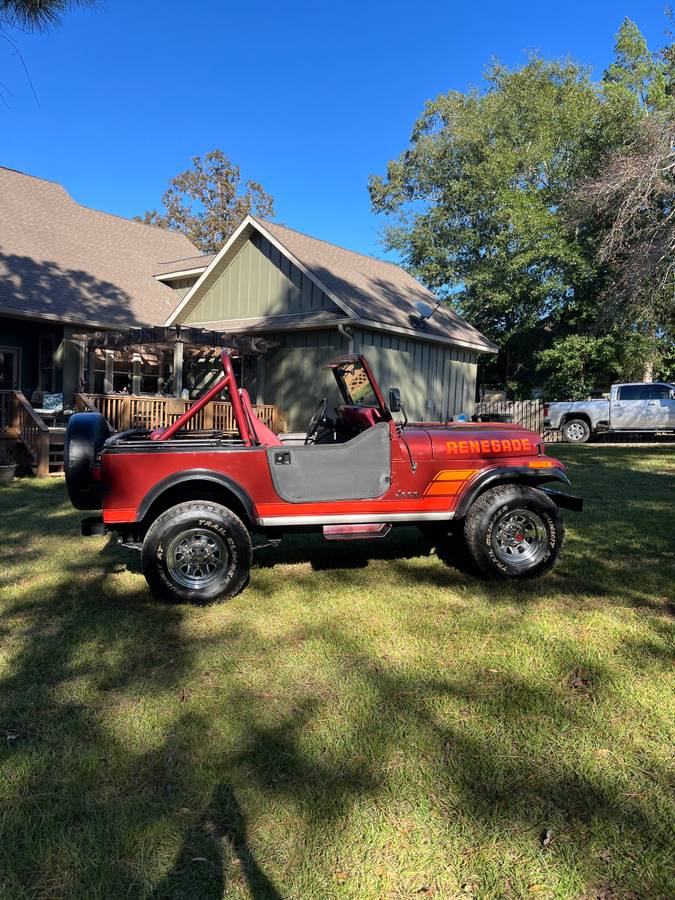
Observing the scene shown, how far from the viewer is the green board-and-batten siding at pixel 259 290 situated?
14773 mm

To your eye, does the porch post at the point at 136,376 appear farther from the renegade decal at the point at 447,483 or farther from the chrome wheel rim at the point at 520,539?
the chrome wheel rim at the point at 520,539

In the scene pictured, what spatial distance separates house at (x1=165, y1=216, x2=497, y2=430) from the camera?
14.4 meters

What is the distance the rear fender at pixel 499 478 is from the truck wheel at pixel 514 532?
0.06 meters

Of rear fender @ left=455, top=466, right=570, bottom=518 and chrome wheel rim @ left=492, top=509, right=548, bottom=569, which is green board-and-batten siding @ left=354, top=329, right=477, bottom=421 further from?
chrome wheel rim @ left=492, top=509, right=548, bottom=569

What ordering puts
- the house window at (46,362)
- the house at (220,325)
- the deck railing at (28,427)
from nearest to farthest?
the deck railing at (28,427) → the house at (220,325) → the house window at (46,362)

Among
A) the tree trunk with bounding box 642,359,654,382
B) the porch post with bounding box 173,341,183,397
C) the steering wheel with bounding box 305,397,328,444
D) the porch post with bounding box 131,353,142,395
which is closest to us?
the steering wheel with bounding box 305,397,328,444

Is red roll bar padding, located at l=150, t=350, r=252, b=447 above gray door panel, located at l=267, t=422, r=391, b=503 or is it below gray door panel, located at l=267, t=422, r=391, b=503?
above

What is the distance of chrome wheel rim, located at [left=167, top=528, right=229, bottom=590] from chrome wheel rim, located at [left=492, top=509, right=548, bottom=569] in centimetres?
221

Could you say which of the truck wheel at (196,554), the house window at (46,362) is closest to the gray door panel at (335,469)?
the truck wheel at (196,554)

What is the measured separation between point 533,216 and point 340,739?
27265mm

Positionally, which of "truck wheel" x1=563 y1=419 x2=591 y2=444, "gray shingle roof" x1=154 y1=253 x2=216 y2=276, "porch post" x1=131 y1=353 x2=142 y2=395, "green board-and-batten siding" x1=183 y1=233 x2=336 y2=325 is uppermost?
"gray shingle roof" x1=154 y1=253 x2=216 y2=276

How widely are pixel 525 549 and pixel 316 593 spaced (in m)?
1.77

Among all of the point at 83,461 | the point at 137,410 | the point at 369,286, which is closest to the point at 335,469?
the point at 83,461

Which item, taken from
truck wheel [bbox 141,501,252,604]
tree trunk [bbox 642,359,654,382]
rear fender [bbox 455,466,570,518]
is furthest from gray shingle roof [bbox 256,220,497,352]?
tree trunk [bbox 642,359,654,382]
